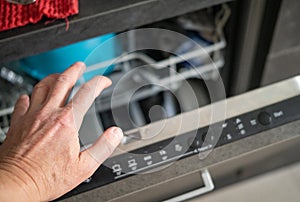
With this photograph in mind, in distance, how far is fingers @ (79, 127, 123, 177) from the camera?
23.0 inches

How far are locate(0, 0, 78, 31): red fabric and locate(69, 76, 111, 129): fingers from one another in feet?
0.37

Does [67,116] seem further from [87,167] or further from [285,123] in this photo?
[285,123]

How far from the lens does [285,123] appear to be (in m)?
0.66

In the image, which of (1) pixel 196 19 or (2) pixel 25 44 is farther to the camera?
(1) pixel 196 19

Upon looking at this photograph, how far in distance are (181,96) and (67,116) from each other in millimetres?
544

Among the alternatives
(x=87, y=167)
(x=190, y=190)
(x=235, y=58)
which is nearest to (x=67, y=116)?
(x=87, y=167)

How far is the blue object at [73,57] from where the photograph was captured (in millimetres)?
923

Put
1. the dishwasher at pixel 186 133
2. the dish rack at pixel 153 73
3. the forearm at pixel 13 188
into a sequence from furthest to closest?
the dish rack at pixel 153 73 < the dishwasher at pixel 186 133 < the forearm at pixel 13 188

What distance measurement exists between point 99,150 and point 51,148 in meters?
0.05

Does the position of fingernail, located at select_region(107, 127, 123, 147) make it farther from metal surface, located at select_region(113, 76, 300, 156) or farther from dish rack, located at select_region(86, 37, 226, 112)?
dish rack, located at select_region(86, 37, 226, 112)

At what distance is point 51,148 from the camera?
0.58 m

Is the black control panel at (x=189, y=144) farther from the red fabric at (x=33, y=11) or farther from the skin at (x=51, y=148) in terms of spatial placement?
the red fabric at (x=33, y=11)

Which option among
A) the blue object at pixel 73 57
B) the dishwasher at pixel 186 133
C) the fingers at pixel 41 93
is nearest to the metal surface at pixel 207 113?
the dishwasher at pixel 186 133

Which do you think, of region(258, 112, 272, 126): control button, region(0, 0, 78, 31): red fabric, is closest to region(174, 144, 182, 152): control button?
region(258, 112, 272, 126): control button
